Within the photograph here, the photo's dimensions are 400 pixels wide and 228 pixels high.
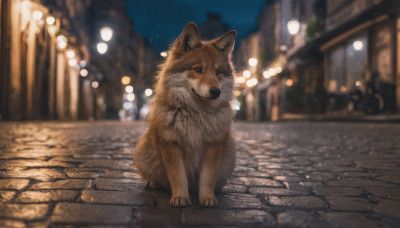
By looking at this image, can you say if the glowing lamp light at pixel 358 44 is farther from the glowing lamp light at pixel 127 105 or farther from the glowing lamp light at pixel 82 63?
the glowing lamp light at pixel 127 105

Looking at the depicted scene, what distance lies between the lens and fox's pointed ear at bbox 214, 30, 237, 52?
10.4 feet

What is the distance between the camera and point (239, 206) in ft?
9.11

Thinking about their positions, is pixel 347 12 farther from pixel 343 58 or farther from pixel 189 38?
pixel 189 38

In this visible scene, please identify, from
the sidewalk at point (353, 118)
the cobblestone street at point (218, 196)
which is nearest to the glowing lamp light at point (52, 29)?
the sidewalk at point (353, 118)

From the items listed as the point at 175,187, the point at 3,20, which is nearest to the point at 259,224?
the point at 175,187

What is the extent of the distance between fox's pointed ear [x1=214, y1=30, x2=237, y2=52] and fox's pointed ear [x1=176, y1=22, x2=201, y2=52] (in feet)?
0.56

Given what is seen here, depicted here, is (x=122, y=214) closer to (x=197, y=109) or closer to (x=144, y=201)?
(x=144, y=201)

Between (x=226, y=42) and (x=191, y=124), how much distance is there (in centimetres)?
83

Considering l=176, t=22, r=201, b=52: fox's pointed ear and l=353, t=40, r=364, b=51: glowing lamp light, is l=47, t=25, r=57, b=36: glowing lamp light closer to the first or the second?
l=353, t=40, r=364, b=51: glowing lamp light

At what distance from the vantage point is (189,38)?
3.11 m

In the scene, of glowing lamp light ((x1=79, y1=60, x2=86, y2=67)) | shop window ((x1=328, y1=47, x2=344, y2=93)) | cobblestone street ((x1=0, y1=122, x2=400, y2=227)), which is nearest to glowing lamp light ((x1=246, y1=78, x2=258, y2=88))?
shop window ((x1=328, y1=47, x2=344, y2=93))

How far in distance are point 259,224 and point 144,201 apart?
3.02 feet

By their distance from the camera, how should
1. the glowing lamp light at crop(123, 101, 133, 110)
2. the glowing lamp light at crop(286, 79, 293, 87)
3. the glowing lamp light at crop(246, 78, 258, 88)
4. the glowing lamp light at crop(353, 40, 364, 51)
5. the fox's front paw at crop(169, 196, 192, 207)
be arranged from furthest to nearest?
the glowing lamp light at crop(123, 101, 133, 110) < the glowing lamp light at crop(246, 78, 258, 88) < the glowing lamp light at crop(286, 79, 293, 87) < the glowing lamp light at crop(353, 40, 364, 51) < the fox's front paw at crop(169, 196, 192, 207)

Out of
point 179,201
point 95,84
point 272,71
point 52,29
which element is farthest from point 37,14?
point 95,84
